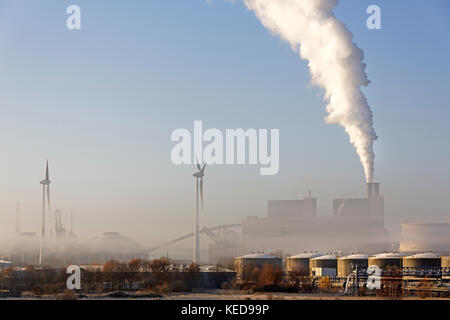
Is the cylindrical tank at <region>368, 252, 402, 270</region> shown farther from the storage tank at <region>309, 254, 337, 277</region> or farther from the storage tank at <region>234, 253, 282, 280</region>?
the storage tank at <region>234, 253, 282, 280</region>

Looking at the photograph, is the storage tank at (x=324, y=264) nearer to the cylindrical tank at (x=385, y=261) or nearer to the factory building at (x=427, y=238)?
the cylindrical tank at (x=385, y=261)

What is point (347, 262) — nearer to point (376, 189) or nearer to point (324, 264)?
point (324, 264)

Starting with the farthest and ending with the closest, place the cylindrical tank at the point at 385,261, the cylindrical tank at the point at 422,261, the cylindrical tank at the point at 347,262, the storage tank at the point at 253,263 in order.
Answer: the cylindrical tank at the point at 347,262 → the storage tank at the point at 253,263 → the cylindrical tank at the point at 385,261 → the cylindrical tank at the point at 422,261

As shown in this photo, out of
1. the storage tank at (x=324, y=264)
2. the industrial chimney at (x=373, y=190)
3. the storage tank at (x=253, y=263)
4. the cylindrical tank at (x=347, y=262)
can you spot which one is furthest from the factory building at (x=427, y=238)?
the storage tank at (x=253, y=263)

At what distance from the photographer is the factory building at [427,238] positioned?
480ft

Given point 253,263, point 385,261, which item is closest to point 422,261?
point 385,261

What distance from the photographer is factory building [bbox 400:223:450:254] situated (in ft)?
480

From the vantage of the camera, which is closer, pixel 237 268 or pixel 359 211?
pixel 237 268

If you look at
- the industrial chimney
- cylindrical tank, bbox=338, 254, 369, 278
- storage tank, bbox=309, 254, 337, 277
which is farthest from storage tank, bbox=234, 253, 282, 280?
the industrial chimney
